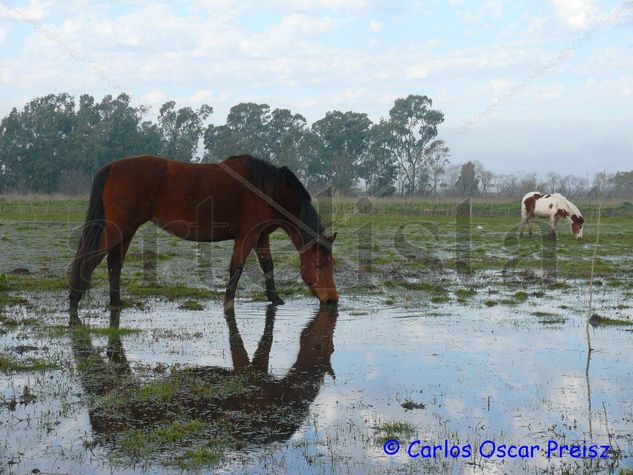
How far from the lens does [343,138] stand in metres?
58.4

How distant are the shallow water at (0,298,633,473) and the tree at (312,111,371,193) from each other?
49.4 metres

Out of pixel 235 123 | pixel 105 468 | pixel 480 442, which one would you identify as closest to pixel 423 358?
pixel 480 442

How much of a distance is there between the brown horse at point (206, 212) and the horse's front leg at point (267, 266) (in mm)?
13

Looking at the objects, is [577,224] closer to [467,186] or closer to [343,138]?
[467,186]

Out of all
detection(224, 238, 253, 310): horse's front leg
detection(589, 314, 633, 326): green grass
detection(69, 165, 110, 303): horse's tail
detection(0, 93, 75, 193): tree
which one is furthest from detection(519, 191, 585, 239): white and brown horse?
detection(0, 93, 75, 193): tree

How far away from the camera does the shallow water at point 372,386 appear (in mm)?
3875

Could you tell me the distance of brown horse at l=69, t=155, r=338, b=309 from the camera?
836 centimetres

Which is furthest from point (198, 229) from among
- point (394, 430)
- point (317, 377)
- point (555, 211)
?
point (555, 211)

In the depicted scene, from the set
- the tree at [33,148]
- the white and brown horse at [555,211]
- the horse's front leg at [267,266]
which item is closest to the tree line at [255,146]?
the tree at [33,148]

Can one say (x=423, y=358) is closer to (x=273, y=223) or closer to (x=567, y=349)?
(x=567, y=349)

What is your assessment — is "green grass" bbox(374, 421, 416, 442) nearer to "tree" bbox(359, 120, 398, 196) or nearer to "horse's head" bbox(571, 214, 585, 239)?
"horse's head" bbox(571, 214, 585, 239)

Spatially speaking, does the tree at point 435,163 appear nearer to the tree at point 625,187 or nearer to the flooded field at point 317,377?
the tree at point 625,187

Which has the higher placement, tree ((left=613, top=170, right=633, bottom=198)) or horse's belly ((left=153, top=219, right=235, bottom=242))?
tree ((left=613, top=170, right=633, bottom=198))

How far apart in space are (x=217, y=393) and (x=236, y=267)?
154 inches
